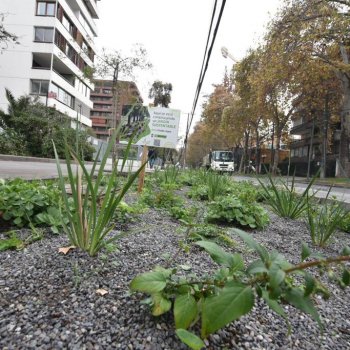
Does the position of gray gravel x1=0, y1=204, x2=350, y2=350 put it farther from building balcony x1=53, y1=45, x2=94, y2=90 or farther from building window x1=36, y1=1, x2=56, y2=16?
building window x1=36, y1=1, x2=56, y2=16

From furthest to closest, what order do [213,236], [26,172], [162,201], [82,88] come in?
[82,88]
[26,172]
[162,201]
[213,236]

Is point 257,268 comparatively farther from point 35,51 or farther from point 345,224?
point 35,51

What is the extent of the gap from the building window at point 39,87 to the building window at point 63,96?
0.77 metres

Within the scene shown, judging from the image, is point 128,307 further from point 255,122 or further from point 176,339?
point 255,122

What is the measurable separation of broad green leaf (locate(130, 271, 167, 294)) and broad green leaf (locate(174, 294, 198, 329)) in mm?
76

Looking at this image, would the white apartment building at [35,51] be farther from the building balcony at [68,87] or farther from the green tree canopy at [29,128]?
the green tree canopy at [29,128]

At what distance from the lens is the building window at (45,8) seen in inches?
1293

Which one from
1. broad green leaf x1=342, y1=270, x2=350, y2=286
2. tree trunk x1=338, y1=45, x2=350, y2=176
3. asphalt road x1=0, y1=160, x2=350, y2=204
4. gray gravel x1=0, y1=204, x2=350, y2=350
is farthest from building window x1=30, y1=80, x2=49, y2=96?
broad green leaf x1=342, y1=270, x2=350, y2=286

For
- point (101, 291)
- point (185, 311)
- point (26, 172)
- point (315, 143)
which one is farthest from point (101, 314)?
point (315, 143)

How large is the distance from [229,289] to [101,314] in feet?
1.79

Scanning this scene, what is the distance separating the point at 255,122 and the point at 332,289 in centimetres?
3529

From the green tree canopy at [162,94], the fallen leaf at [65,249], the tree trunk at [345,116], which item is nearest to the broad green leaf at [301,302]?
the fallen leaf at [65,249]

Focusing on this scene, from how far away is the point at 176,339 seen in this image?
1125 mm

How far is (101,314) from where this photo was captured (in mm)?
1222
